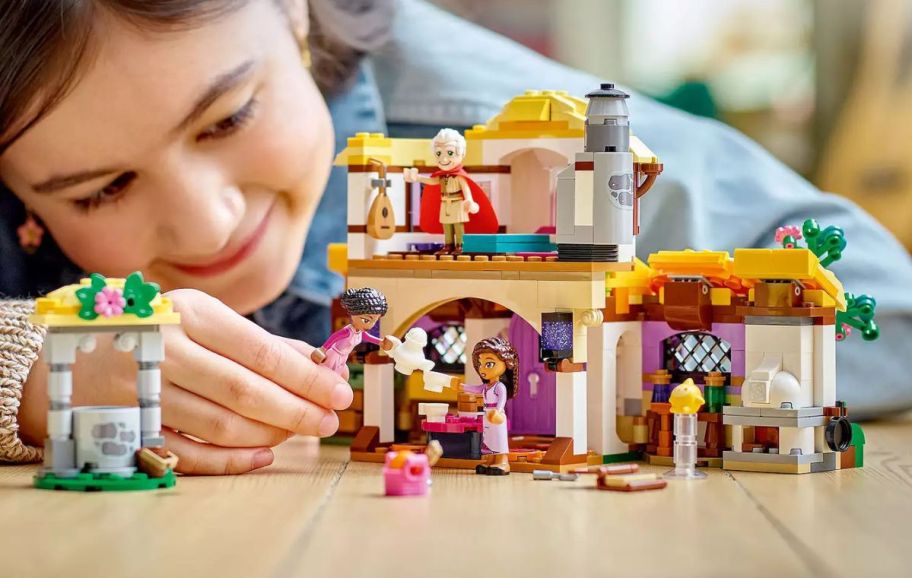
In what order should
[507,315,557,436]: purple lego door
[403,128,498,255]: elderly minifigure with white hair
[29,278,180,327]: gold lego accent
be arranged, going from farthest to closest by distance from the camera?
[507,315,557,436]: purple lego door < [403,128,498,255]: elderly minifigure with white hair < [29,278,180,327]: gold lego accent

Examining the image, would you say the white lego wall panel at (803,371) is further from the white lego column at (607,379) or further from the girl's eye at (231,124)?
the girl's eye at (231,124)

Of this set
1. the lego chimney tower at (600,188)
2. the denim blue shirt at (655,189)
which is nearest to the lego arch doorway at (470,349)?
the lego chimney tower at (600,188)

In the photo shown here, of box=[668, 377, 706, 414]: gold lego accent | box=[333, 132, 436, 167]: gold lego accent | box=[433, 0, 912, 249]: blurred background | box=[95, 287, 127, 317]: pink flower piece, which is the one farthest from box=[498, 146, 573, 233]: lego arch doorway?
box=[433, 0, 912, 249]: blurred background

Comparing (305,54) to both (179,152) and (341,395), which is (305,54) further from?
(341,395)

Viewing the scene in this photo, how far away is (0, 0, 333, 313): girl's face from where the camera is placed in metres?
1.84

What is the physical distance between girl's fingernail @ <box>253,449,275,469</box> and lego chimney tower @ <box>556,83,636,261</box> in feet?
1.34

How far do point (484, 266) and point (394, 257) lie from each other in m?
0.13

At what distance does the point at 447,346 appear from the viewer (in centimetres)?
178

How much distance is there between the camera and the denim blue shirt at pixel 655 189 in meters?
2.10

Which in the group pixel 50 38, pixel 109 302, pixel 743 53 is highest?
pixel 743 53

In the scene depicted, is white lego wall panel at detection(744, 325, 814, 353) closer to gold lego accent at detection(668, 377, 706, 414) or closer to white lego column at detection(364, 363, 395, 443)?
gold lego accent at detection(668, 377, 706, 414)

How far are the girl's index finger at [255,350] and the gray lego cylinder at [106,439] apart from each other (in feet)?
0.50

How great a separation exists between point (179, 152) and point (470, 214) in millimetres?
460

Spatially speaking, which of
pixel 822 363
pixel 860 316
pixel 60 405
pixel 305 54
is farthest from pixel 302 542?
pixel 305 54
